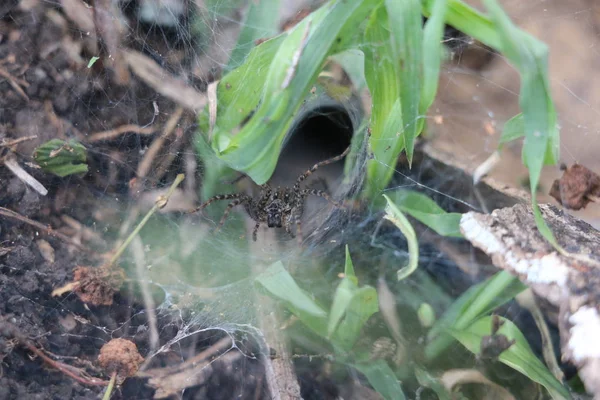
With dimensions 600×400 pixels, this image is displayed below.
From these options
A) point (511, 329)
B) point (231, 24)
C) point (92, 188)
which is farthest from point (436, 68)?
point (92, 188)

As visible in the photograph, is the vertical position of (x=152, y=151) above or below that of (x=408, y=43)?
below

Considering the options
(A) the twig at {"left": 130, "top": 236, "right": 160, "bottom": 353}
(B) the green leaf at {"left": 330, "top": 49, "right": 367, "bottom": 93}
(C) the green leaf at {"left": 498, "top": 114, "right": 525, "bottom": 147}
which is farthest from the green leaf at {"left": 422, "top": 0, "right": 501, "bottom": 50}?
(A) the twig at {"left": 130, "top": 236, "right": 160, "bottom": 353}

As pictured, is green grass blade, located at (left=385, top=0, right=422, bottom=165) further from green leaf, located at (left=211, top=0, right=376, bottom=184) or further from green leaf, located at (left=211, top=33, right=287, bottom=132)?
green leaf, located at (left=211, top=33, right=287, bottom=132)

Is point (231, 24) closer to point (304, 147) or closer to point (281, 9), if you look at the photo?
point (281, 9)

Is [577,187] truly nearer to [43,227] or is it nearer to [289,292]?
[289,292]

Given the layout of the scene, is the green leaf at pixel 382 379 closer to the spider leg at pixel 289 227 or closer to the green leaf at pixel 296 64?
the spider leg at pixel 289 227

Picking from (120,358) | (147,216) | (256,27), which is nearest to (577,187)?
(256,27)
